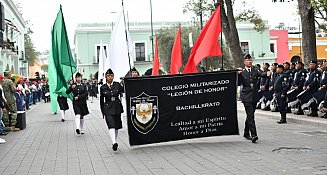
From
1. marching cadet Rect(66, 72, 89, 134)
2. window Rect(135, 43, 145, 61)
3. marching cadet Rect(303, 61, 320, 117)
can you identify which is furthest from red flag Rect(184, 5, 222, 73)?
window Rect(135, 43, 145, 61)

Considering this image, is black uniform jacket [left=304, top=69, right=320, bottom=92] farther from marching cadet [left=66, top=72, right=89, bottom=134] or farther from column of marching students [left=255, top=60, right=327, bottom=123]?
marching cadet [left=66, top=72, right=89, bottom=134]

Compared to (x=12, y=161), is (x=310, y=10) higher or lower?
higher

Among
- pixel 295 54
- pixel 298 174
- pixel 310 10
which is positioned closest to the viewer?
pixel 298 174

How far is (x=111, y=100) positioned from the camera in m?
10.3

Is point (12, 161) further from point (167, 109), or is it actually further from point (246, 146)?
point (246, 146)

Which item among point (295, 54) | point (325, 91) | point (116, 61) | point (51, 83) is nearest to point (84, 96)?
point (116, 61)

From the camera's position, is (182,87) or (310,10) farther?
(310,10)

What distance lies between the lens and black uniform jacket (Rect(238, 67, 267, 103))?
10.5 meters

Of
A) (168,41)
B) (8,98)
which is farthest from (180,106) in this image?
(168,41)

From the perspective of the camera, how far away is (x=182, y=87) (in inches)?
410

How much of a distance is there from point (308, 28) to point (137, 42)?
48881mm

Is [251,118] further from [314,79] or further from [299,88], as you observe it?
[299,88]

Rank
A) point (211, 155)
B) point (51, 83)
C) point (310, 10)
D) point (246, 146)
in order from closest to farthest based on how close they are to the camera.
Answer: point (211, 155) → point (246, 146) → point (310, 10) → point (51, 83)

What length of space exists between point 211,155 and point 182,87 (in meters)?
2.02
